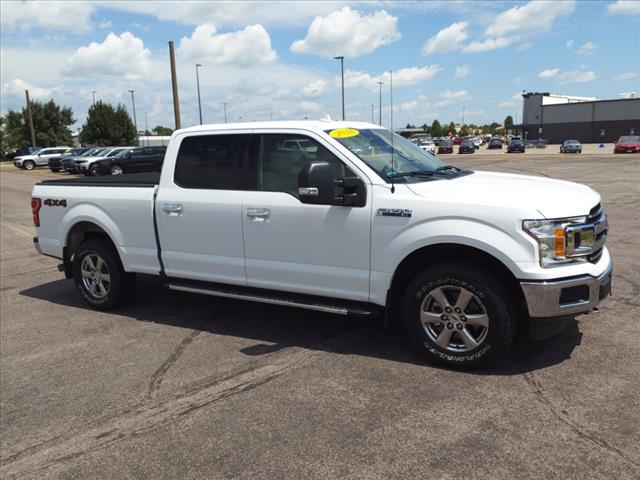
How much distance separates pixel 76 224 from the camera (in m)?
6.27

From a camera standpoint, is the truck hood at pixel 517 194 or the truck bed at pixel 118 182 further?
the truck bed at pixel 118 182

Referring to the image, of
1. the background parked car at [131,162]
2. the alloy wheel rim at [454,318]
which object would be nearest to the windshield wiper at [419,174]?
the alloy wheel rim at [454,318]

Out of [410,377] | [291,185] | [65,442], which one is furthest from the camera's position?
[291,185]

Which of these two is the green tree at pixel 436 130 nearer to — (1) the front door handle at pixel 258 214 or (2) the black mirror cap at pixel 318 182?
(1) the front door handle at pixel 258 214

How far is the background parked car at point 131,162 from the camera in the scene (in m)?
29.5

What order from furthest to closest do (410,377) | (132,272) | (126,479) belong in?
1. (132,272)
2. (410,377)
3. (126,479)

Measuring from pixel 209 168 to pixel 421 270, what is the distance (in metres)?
2.24

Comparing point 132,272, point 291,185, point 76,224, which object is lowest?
point 132,272

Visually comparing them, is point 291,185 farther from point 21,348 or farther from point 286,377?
point 21,348

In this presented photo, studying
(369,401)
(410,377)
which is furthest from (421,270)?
(369,401)

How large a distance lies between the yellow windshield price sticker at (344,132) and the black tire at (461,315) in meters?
1.36

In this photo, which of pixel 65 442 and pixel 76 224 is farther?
pixel 76 224

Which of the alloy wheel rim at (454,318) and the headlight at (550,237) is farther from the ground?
the headlight at (550,237)

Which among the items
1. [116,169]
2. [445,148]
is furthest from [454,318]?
[445,148]
